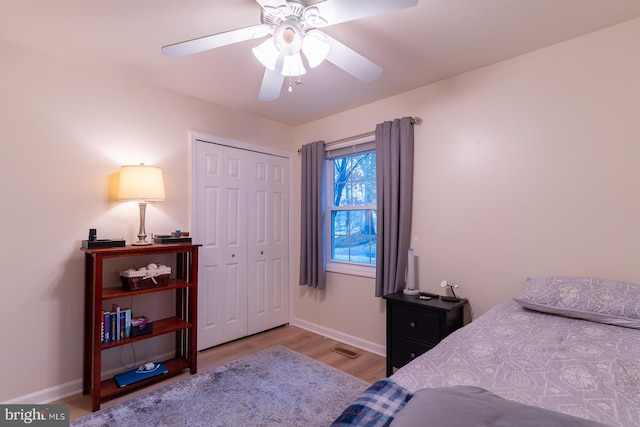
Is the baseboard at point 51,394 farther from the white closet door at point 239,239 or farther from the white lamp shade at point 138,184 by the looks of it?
the white lamp shade at point 138,184

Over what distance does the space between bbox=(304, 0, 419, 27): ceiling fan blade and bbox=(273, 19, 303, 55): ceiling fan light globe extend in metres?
0.08

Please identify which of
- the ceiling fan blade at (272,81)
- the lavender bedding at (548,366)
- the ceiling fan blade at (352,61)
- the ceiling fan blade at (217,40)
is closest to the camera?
the lavender bedding at (548,366)

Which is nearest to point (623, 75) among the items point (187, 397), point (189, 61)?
point (189, 61)

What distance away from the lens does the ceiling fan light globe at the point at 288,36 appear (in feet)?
4.86

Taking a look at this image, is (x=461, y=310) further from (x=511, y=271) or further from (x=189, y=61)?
(x=189, y=61)

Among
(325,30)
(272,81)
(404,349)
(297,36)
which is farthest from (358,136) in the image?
(404,349)

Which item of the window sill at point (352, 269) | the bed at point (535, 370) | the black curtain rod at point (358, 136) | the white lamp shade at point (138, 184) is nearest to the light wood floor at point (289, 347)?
the window sill at point (352, 269)

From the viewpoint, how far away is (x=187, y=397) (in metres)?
2.21

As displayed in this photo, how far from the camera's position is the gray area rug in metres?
1.96

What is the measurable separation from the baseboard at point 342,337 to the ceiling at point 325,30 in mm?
2460

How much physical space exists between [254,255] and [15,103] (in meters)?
2.29

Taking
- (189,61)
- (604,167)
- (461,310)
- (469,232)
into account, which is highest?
(189,61)

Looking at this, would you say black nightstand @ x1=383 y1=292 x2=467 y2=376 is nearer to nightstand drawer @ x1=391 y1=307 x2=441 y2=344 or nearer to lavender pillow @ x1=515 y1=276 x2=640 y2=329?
nightstand drawer @ x1=391 y1=307 x2=441 y2=344

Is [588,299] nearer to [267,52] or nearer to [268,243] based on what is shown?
[267,52]
